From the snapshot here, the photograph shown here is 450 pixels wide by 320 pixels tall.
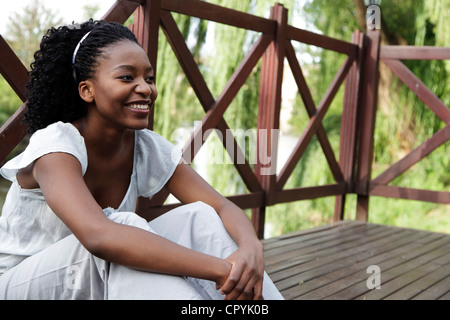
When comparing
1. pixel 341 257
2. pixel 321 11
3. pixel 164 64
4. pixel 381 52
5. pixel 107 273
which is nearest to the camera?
pixel 107 273

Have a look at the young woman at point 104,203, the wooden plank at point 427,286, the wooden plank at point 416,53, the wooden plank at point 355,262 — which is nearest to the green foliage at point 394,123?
the wooden plank at point 416,53

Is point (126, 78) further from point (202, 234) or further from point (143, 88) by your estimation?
point (202, 234)

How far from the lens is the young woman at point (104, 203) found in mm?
1180

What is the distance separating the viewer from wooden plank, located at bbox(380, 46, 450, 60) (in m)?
3.63

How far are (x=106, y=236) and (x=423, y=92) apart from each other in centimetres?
307

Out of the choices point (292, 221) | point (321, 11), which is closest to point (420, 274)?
point (292, 221)

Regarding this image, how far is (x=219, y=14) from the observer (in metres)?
2.77

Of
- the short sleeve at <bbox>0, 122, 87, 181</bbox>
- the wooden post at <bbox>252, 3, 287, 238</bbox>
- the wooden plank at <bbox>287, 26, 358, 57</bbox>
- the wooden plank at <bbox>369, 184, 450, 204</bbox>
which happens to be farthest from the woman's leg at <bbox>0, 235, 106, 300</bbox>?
the wooden plank at <bbox>369, 184, 450, 204</bbox>

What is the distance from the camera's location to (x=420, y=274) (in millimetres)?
2561

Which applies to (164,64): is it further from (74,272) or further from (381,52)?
(74,272)

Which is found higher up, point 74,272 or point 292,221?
point 292,221

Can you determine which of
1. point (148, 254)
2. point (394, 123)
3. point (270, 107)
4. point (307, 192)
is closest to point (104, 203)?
point (148, 254)

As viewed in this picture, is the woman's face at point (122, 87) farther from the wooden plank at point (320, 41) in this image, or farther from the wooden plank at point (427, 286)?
the wooden plank at point (320, 41)

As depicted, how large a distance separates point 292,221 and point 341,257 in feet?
12.0
